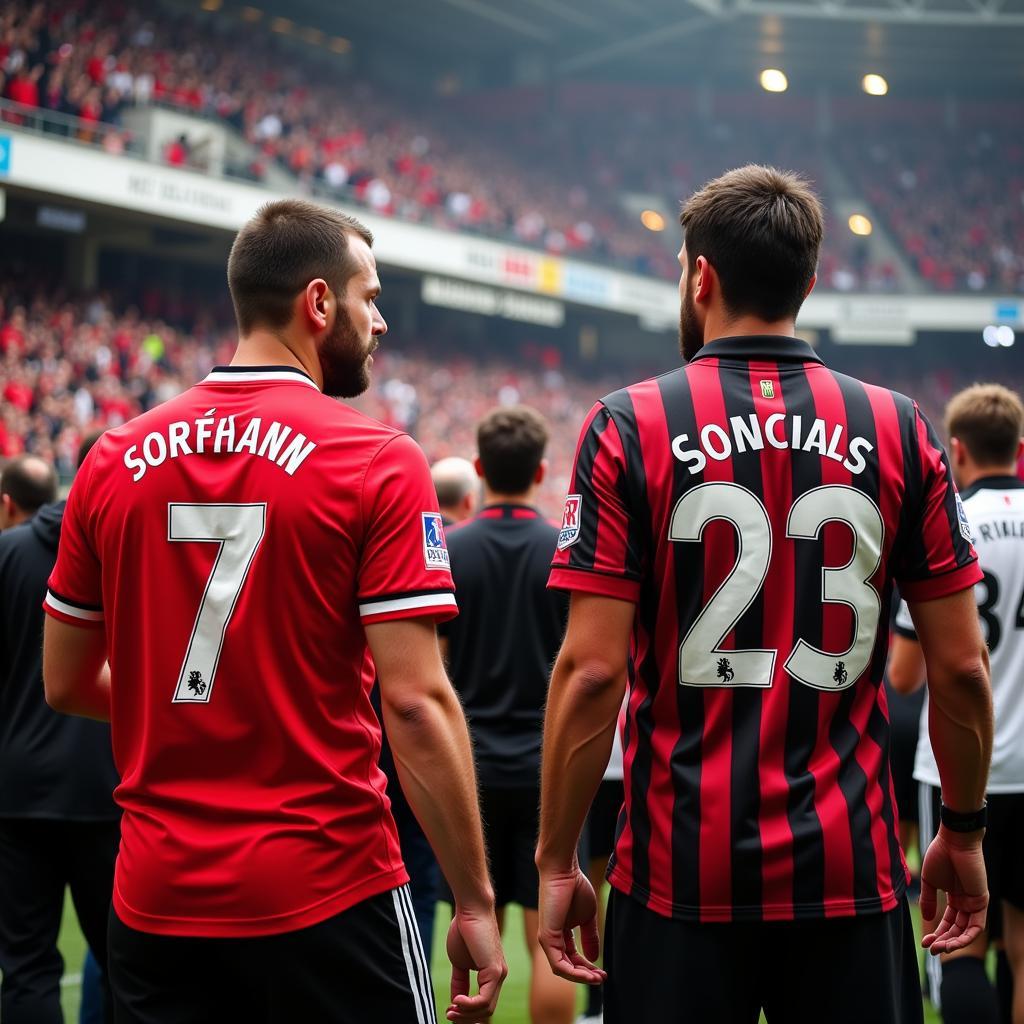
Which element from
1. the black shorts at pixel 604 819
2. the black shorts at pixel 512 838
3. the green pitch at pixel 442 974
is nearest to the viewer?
the black shorts at pixel 512 838

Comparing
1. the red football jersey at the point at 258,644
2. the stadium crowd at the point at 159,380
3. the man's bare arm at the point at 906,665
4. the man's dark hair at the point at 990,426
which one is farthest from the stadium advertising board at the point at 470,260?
the red football jersey at the point at 258,644

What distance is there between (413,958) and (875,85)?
118ft

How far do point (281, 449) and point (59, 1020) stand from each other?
2.13 m

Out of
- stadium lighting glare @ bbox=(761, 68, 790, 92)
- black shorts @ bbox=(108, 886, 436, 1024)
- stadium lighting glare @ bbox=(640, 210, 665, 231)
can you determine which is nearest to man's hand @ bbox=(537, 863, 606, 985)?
black shorts @ bbox=(108, 886, 436, 1024)

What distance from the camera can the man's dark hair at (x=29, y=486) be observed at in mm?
4180

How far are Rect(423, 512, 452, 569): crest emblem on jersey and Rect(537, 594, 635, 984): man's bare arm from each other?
228mm

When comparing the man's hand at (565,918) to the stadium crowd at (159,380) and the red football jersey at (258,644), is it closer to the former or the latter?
the red football jersey at (258,644)

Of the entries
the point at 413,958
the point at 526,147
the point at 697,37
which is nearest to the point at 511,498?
the point at 413,958

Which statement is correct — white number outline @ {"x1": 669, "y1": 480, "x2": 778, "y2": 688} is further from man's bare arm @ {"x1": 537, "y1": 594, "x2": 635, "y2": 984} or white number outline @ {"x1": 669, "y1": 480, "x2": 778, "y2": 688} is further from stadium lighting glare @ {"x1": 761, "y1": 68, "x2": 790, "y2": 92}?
stadium lighting glare @ {"x1": 761, "y1": 68, "x2": 790, "y2": 92}

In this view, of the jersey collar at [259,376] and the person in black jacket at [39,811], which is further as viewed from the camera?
the person in black jacket at [39,811]

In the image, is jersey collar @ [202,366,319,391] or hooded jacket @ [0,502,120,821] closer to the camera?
jersey collar @ [202,366,319,391]

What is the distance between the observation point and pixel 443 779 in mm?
2039

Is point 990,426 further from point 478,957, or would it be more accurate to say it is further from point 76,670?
point 76,670

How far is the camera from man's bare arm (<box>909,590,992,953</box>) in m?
2.18
